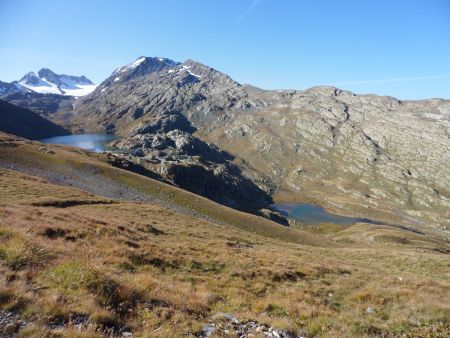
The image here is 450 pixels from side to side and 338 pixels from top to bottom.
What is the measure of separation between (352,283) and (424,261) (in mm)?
25254

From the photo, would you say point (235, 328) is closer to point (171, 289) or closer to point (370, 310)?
point (171, 289)

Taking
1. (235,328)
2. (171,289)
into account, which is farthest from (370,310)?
(171,289)

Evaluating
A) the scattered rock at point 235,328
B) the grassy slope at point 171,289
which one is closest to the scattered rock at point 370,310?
the grassy slope at point 171,289

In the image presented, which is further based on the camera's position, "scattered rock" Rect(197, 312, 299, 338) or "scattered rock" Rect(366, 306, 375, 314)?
"scattered rock" Rect(366, 306, 375, 314)

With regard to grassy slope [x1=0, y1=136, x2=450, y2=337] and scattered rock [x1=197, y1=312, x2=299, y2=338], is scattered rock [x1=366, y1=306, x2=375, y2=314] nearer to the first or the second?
grassy slope [x1=0, y1=136, x2=450, y2=337]

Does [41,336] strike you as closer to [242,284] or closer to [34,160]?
[242,284]

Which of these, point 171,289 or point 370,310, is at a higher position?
point 171,289

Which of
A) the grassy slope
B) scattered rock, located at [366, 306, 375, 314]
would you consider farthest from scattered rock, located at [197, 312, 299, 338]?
scattered rock, located at [366, 306, 375, 314]

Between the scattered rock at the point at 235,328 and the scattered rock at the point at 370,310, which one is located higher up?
the scattered rock at the point at 235,328

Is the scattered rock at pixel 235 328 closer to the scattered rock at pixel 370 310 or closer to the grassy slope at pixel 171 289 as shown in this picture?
the grassy slope at pixel 171 289

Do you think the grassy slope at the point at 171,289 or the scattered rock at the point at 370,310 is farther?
the scattered rock at the point at 370,310

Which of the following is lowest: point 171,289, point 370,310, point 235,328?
point 370,310

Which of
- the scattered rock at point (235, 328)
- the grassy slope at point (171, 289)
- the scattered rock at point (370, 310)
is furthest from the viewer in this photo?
the scattered rock at point (370, 310)

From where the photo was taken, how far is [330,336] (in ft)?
38.0
